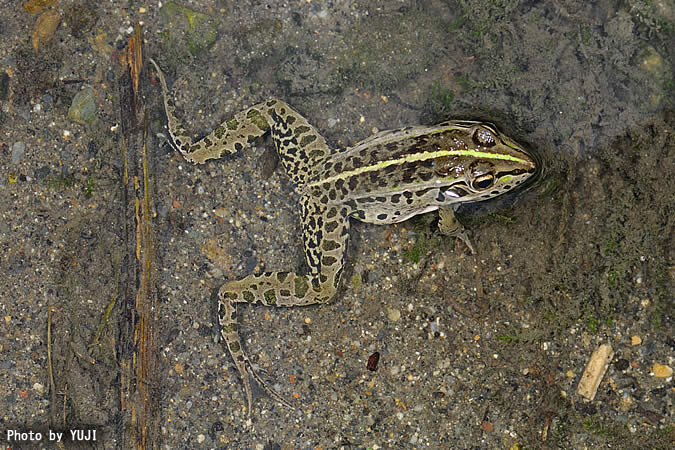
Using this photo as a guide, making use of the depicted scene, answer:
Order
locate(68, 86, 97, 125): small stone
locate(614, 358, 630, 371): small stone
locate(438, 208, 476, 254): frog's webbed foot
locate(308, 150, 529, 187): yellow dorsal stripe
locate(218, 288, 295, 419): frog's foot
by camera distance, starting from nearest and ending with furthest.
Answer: locate(308, 150, 529, 187): yellow dorsal stripe, locate(438, 208, 476, 254): frog's webbed foot, locate(614, 358, 630, 371): small stone, locate(218, 288, 295, 419): frog's foot, locate(68, 86, 97, 125): small stone

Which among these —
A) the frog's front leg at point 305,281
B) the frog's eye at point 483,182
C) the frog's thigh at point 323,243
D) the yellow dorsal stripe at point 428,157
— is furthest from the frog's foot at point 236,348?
the frog's eye at point 483,182

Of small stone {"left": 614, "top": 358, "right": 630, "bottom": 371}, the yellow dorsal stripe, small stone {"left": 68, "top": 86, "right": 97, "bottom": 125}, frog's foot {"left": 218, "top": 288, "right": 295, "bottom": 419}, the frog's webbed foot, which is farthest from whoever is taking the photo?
small stone {"left": 68, "top": 86, "right": 97, "bottom": 125}

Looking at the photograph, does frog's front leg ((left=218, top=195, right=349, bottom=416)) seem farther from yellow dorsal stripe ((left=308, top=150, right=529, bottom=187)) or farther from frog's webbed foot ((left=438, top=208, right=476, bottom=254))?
frog's webbed foot ((left=438, top=208, right=476, bottom=254))

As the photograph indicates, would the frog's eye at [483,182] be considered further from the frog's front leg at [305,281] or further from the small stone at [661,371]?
the small stone at [661,371]

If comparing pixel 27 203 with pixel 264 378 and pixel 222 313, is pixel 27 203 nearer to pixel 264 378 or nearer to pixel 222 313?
pixel 222 313

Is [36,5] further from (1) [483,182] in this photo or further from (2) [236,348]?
(1) [483,182]

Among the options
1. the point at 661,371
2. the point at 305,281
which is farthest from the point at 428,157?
the point at 661,371

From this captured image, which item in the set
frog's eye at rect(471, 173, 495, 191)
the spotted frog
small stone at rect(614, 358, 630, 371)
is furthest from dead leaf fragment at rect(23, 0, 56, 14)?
small stone at rect(614, 358, 630, 371)
